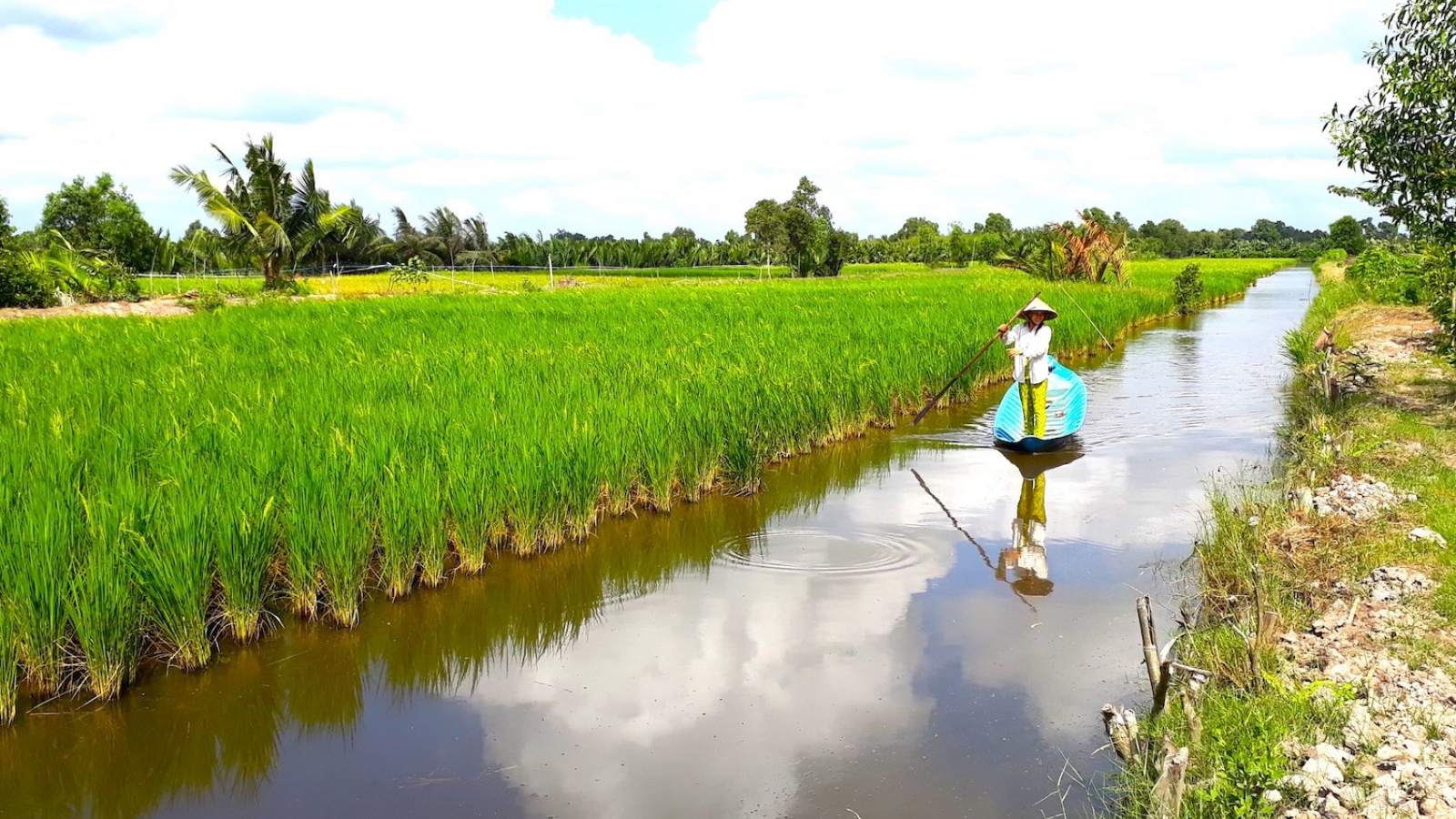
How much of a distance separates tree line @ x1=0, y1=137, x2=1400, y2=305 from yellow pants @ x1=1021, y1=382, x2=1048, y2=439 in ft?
10.2

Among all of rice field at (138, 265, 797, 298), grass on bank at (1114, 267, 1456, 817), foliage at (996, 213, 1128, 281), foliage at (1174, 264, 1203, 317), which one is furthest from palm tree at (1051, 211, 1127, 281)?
grass on bank at (1114, 267, 1456, 817)

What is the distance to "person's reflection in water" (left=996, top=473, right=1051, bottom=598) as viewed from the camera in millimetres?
5822

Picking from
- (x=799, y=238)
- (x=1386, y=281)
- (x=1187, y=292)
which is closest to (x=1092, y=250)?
(x=1187, y=292)

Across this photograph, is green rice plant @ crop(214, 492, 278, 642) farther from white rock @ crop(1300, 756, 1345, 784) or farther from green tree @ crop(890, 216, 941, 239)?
green tree @ crop(890, 216, 941, 239)

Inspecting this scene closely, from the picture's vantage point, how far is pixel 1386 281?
20359 mm

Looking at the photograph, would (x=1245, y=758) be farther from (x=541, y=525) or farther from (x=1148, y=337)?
(x=1148, y=337)

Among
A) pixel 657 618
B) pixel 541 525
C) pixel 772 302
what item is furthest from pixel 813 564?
pixel 772 302

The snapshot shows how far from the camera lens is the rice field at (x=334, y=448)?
14.0 feet

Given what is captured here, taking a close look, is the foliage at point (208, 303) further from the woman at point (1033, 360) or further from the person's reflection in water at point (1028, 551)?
the person's reflection in water at point (1028, 551)

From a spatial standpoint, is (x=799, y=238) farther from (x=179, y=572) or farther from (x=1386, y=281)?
(x=179, y=572)

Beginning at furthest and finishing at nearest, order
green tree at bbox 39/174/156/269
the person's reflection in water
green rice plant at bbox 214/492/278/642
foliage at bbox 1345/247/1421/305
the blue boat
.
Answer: green tree at bbox 39/174/156/269 → foliage at bbox 1345/247/1421/305 → the blue boat → the person's reflection in water → green rice plant at bbox 214/492/278/642

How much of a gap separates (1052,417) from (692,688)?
582 centimetres

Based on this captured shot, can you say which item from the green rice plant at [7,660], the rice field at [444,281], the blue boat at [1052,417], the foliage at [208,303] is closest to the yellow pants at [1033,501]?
the blue boat at [1052,417]

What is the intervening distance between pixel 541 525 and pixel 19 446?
9.50 ft
